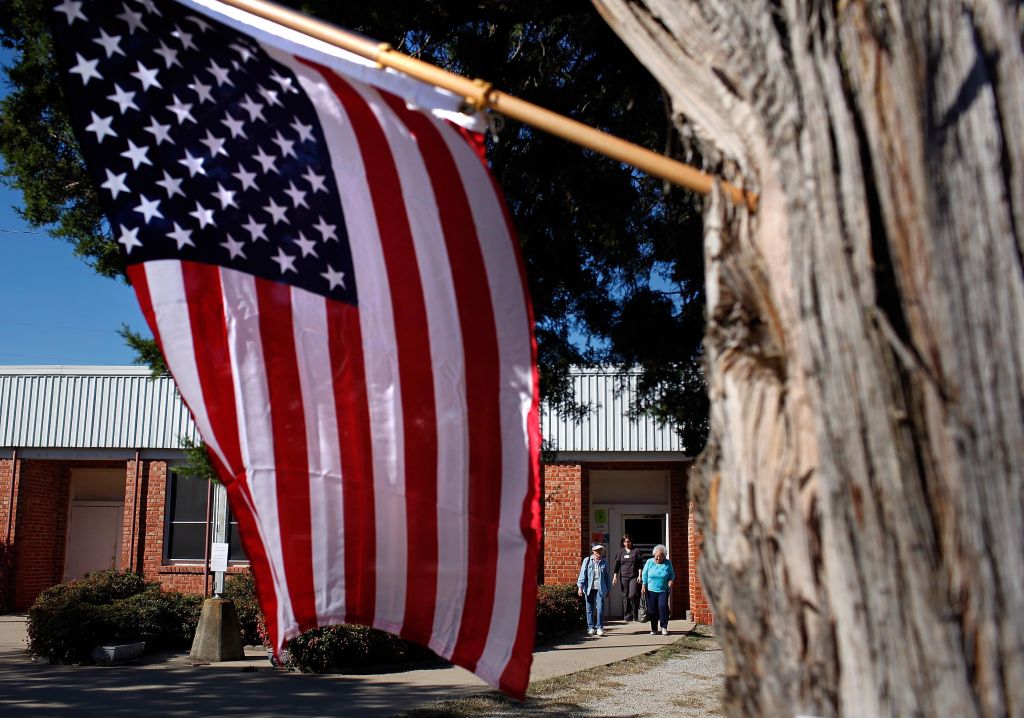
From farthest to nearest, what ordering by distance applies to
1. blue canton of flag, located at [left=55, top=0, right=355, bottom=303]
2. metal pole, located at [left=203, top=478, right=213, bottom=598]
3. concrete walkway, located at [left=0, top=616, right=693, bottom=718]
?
metal pole, located at [left=203, top=478, right=213, bottom=598] → concrete walkway, located at [left=0, top=616, right=693, bottom=718] → blue canton of flag, located at [left=55, top=0, right=355, bottom=303]

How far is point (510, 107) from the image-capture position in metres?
3.40

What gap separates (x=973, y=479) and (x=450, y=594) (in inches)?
87.9

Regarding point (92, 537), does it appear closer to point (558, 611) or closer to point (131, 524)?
point (131, 524)

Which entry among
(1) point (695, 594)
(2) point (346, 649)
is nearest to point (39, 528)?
(2) point (346, 649)

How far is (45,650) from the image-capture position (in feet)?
45.3

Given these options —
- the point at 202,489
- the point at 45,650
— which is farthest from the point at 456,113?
the point at 202,489

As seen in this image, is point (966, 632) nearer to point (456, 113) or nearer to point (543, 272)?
point (456, 113)

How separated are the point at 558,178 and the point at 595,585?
987 cm

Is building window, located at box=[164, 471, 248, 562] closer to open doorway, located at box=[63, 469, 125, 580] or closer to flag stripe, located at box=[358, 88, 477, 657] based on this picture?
open doorway, located at box=[63, 469, 125, 580]

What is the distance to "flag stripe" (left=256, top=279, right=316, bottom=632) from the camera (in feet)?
12.6

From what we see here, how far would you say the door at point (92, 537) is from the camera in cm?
2280

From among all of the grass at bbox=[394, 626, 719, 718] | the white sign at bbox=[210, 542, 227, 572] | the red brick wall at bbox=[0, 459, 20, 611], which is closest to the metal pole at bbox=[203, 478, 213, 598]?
the red brick wall at bbox=[0, 459, 20, 611]

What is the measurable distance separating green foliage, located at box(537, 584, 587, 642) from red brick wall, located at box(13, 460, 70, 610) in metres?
11.5

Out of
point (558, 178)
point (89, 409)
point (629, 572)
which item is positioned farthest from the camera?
point (89, 409)
